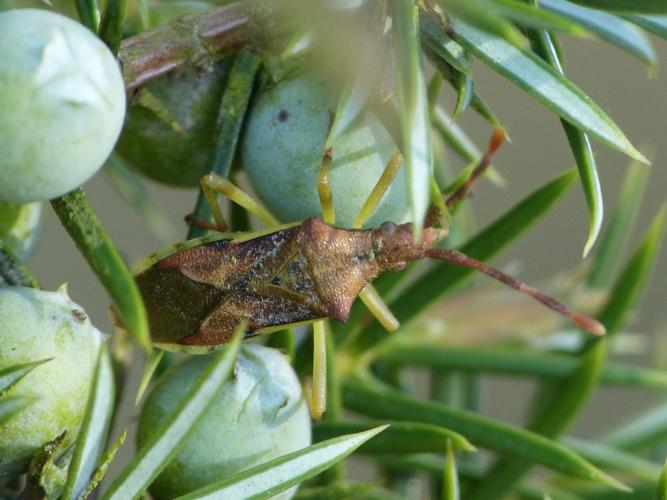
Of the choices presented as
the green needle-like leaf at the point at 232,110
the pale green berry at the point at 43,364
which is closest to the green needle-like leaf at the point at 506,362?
the green needle-like leaf at the point at 232,110

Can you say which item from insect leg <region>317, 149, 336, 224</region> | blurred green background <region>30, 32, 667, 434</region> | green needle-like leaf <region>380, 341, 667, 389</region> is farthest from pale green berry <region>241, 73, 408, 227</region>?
blurred green background <region>30, 32, 667, 434</region>

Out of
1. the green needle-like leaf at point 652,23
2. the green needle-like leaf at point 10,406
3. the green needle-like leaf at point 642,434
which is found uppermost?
the green needle-like leaf at point 652,23

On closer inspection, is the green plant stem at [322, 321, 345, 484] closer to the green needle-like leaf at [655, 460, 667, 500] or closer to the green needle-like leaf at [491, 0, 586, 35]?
the green needle-like leaf at [655, 460, 667, 500]

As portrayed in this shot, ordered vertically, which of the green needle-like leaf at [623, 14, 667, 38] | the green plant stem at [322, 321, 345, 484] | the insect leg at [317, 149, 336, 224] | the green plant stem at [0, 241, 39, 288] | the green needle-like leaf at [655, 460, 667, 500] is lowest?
the green plant stem at [322, 321, 345, 484]

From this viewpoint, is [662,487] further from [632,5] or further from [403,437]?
[632,5]

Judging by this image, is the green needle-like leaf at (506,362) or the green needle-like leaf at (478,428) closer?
the green needle-like leaf at (478,428)

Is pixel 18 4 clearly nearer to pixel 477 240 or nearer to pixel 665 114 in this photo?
pixel 477 240

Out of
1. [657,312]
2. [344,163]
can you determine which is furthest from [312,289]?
[657,312]

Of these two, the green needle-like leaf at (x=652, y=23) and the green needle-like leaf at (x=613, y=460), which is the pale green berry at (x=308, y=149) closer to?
the green needle-like leaf at (x=652, y=23)
